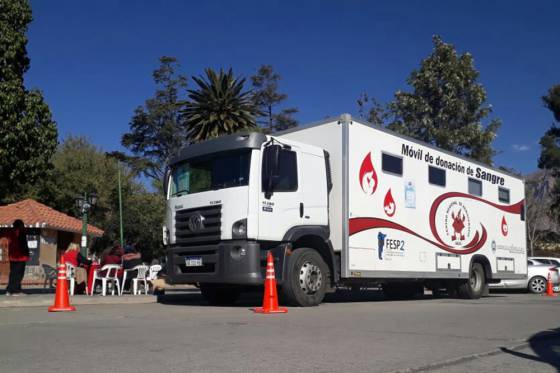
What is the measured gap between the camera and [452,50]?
34.6m

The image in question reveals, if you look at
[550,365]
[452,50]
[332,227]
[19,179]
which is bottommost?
[550,365]

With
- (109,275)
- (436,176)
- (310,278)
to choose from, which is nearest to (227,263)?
(310,278)

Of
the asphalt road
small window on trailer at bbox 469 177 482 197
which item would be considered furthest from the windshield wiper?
small window on trailer at bbox 469 177 482 197

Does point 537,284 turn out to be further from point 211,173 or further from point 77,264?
point 77,264

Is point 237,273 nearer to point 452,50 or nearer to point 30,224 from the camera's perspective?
point 30,224

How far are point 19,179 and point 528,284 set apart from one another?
16791 millimetres

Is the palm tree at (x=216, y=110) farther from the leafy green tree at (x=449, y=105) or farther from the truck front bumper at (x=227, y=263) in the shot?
the truck front bumper at (x=227, y=263)

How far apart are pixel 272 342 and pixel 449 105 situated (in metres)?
30.1

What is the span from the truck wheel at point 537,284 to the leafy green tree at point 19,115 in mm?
16285

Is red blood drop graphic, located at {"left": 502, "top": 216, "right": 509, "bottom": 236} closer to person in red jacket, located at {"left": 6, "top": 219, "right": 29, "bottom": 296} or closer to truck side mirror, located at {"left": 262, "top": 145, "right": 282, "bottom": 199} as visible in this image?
truck side mirror, located at {"left": 262, "top": 145, "right": 282, "bottom": 199}

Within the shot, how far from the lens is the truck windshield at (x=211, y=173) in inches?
439

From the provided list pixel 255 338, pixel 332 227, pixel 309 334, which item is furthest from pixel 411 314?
pixel 255 338

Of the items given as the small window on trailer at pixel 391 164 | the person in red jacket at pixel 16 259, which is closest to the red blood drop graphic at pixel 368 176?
the small window on trailer at pixel 391 164

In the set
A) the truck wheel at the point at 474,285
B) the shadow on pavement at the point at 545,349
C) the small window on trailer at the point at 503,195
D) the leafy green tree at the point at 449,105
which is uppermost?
the leafy green tree at the point at 449,105
